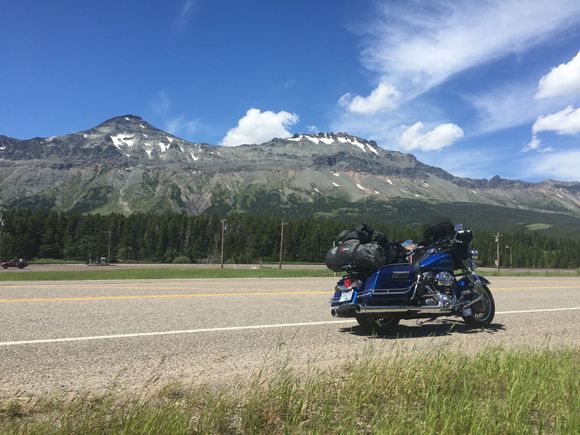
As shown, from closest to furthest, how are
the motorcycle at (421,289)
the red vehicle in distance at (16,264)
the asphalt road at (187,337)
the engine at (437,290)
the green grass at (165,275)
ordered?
the asphalt road at (187,337), the motorcycle at (421,289), the engine at (437,290), the green grass at (165,275), the red vehicle in distance at (16,264)

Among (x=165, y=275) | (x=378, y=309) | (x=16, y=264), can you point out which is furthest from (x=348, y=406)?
(x=16, y=264)

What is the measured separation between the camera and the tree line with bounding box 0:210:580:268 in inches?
4547

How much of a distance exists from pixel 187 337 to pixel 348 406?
4.13 metres

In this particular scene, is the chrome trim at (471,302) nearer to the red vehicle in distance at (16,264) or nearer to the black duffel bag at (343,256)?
the black duffel bag at (343,256)

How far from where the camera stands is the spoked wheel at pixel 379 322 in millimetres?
7922

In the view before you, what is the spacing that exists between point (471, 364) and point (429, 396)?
4.07 feet

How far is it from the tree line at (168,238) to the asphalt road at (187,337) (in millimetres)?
100889

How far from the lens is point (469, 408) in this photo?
3.44 m

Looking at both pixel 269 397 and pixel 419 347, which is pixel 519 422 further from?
pixel 419 347

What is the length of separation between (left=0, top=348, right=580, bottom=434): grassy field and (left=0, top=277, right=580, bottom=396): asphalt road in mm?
662

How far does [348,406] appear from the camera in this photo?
3.60 metres

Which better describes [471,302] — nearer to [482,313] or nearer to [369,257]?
[482,313]

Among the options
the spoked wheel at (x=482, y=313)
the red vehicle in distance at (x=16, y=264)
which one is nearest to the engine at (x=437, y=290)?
the spoked wheel at (x=482, y=313)

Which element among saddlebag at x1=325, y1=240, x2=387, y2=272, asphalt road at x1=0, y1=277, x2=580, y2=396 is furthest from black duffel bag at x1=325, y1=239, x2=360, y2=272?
asphalt road at x1=0, y1=277, x2=580, y2=396
